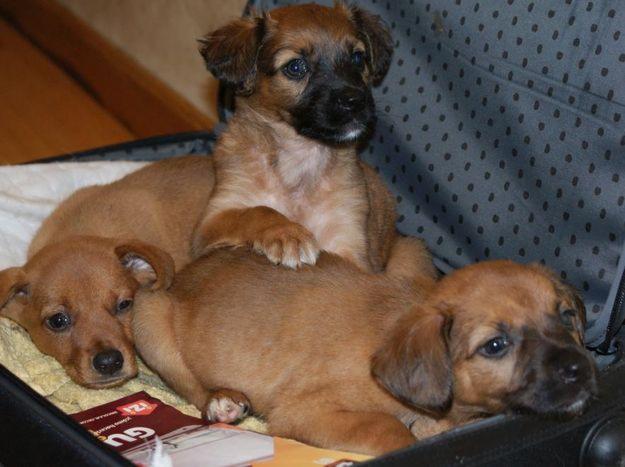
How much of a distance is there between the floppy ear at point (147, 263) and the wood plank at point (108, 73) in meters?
1.89

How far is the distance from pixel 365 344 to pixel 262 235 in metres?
0.57

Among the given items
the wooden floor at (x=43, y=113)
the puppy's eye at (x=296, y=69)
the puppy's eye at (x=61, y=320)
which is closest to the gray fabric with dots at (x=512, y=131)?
the puppy's eye at (x=296, y=69)

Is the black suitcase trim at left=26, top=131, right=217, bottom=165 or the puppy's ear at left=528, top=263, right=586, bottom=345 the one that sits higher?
the puppy's ear at left=528, top=263, right=586, bottom=345

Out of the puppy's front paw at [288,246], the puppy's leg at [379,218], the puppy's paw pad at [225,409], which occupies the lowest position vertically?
the puppy's paw pad at [225,409]

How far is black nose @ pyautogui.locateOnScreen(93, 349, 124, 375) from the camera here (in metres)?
2.98

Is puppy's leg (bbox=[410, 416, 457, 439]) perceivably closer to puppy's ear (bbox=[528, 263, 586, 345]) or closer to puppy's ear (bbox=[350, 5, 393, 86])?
puppy's ear (bbox=[528, 263, 586, 345])

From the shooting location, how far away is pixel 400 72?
340 cm

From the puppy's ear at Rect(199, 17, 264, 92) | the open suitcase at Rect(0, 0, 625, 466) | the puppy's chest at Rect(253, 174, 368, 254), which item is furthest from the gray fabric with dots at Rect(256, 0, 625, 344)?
the puppy's ear at Rect(199, 17, 264, 92)

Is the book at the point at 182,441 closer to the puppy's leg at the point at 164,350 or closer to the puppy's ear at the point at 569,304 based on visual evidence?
the puppy's leg at the point at 164,350

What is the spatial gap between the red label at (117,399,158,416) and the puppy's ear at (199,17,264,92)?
1100mm

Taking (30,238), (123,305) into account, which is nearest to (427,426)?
(123,305)

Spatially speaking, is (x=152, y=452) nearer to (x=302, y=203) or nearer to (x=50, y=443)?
(x=50, y=443)

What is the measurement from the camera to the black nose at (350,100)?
2.97 m

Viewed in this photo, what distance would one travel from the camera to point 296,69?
10.4ft
